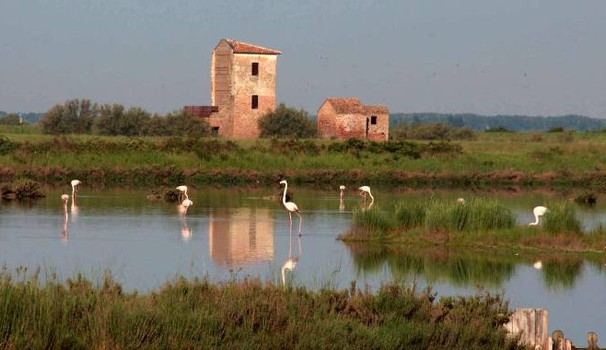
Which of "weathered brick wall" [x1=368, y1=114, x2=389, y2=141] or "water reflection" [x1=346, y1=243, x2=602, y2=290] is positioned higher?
"weathered brick wall" [x1=368, y1=114, x2=389, y2=141]

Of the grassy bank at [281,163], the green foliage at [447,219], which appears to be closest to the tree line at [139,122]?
the grassy bank at [281,163]

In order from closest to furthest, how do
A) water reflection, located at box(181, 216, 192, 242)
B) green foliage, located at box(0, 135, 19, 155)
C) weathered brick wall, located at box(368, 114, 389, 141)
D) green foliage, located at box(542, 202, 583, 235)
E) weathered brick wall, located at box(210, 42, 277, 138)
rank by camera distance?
green foliage, located at box(542, 202, 583, 235)
water reflection, located at box(181, 216, 192, 242)
green foliage, located at box(0, 135, 19, 155)
weathered brick wall, located at box(368, 114, 389, 141)
weathered brick wall, located at box(210, 42, 277, 138)

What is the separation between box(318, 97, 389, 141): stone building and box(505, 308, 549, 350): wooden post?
182ft

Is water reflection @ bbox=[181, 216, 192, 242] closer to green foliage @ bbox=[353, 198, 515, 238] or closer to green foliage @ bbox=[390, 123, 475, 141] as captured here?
green foliage @ bbox=[353, 198, 515, 238]

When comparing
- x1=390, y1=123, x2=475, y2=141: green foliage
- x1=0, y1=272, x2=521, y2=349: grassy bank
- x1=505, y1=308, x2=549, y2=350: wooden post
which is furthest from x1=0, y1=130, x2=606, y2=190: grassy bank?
x1=505, y1=308, x2=549, y2=350: wooden post

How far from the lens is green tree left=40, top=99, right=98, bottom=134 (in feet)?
228

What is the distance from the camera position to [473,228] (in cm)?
2670

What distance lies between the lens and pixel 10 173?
46219 millimetres

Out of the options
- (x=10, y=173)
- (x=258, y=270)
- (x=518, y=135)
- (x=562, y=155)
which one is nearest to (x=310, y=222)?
(x=258, y=270)

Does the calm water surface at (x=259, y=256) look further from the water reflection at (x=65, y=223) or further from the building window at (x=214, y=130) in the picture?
the building window at (x=214, y=130)

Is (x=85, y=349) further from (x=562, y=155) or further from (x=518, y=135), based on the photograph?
(x=518, y=135)

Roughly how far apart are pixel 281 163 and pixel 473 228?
26694 millimetres

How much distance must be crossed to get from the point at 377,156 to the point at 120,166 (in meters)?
12.0

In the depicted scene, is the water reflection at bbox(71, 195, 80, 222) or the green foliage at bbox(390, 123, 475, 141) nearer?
the water reflection at bbox(71, 195, 80, 222)
